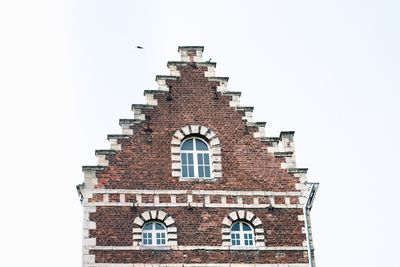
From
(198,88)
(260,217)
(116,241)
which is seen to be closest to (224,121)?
(198,88)

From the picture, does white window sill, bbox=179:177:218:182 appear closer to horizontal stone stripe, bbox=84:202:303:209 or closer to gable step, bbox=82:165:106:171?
horizontal stone stripe, bbox=84:202:303:209

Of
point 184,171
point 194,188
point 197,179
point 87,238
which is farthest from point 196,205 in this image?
point 87,238

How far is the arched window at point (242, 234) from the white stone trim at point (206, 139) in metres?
1.80

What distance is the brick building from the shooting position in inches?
1249

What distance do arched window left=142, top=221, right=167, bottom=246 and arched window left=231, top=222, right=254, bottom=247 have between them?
2.28m

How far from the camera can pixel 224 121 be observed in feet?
113

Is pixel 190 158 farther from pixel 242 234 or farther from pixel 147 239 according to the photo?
pixel 147 239

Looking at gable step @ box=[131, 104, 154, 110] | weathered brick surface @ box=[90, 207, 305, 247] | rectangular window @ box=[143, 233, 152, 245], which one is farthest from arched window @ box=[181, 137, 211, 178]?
rectangular window @ box=[143, 233, 152, 245]

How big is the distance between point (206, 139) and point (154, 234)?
401 cm

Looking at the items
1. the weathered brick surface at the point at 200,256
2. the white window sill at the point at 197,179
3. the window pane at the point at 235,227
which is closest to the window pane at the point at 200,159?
the white window sill at the point at 197,179

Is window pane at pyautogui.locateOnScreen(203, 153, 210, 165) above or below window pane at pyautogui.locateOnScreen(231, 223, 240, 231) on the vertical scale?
above

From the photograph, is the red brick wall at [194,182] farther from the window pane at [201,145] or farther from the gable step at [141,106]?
the window pane at [201,145]

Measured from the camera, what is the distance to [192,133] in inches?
1336

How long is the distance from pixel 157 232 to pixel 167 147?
10.1 ft
